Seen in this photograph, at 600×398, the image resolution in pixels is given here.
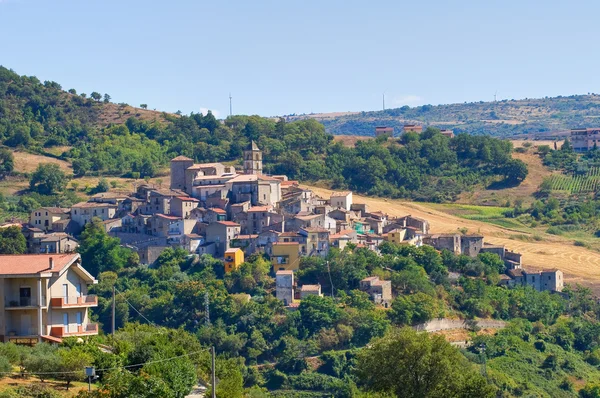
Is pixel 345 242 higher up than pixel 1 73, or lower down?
lower down

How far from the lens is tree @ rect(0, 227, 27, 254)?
214 feet

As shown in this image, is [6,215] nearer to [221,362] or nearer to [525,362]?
[525,362]

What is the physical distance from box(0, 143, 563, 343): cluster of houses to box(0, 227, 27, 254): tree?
101 centimetres

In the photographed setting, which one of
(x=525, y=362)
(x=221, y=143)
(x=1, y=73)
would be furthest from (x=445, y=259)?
(x=1, y=73)

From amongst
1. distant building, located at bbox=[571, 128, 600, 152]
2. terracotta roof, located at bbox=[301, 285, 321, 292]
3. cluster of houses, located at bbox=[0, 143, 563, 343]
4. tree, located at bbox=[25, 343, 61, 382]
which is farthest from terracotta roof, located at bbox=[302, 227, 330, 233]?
distant building, located at bbox=[571, 128, 600, 152]

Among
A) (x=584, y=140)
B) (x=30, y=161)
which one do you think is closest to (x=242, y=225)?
(x=30, y=161)

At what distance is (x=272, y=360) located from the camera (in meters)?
58.5

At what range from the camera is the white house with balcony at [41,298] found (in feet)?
91.2

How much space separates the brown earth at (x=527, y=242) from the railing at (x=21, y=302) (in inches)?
2081

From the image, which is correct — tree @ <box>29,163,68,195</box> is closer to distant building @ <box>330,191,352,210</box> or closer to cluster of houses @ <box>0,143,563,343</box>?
cluster of houses @ <box>0,143,563,343</box>

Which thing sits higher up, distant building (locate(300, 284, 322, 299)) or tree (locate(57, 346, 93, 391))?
tree (locate(57, 346, 93, 391))

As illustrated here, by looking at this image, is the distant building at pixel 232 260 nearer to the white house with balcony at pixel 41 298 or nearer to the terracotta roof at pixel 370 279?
the terracotta roof at pixel 370 279

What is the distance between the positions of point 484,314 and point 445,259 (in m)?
5.38

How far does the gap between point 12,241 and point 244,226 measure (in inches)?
507
